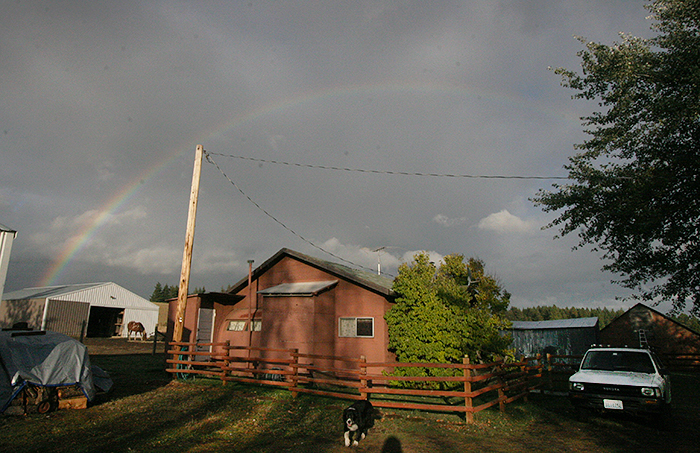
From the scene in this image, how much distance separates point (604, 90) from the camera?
17.5 m

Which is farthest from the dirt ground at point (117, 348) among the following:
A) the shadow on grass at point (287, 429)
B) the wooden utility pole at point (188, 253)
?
the shadow on grass at point (287, 429)

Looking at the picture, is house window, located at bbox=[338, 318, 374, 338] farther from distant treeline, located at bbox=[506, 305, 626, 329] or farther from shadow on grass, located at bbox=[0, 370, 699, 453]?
distant treeline, located at bbox=[506, 305, 626, 329]

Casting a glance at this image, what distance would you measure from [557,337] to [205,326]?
30.1 metres

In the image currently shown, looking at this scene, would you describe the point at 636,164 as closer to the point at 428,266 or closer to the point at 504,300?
the point at 504,300

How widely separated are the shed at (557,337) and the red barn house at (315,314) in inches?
811

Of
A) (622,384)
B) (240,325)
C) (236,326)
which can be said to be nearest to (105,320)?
(236,326)

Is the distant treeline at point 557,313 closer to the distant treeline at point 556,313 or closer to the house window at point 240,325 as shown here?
the distant treeline at point 556,313

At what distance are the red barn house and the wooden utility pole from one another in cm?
342

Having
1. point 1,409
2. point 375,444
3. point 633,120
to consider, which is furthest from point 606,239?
point 1,409

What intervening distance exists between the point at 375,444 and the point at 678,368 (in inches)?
1242

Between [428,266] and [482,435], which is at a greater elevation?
[428,266]

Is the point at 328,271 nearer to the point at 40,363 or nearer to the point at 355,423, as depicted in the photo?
the point at 355,423

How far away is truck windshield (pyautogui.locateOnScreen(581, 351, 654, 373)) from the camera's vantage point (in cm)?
1118

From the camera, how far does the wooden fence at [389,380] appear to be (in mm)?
10352
